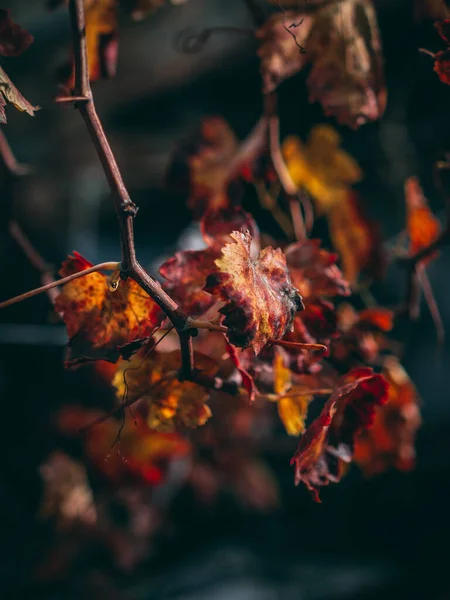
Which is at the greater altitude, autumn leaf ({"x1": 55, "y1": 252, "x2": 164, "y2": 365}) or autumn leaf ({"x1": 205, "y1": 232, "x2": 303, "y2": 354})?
autumn leaf ({"x1": 205, "y1": 232, "x2": 303, "y2": 354})

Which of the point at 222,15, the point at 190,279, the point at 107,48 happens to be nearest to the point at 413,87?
the point at 222,15

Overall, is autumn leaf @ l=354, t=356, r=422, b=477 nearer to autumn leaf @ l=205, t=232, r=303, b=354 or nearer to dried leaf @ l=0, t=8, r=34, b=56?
autumn leaf @ l=205, t=232, r=303, b=354

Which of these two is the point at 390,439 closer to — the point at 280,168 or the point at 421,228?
the point at 421,228

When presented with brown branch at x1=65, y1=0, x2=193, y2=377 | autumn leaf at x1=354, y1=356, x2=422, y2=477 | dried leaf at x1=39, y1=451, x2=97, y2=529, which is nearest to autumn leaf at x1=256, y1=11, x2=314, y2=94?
brown branch at x1=65, y1=0, x2=193, y2=377

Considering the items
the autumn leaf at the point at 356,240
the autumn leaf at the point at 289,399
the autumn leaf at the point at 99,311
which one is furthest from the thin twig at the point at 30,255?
the autumn leaf at the point at 356,240

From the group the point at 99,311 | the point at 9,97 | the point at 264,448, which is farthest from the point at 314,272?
the point at 264,448

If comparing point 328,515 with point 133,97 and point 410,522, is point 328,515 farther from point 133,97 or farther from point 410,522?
point 133,97
